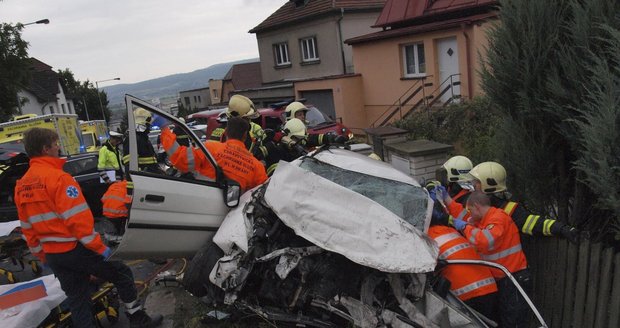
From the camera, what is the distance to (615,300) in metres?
2.93

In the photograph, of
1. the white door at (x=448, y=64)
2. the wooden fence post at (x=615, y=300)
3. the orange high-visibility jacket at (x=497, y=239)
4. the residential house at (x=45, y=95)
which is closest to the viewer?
the wooden fence post at (x=615, y=300)

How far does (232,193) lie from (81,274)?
1478 millimetres

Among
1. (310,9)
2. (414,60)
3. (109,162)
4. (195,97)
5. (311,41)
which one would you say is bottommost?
(109,162)

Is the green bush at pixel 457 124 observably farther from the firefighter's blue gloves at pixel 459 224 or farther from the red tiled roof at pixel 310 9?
the red tiled roof at pixel 310 9

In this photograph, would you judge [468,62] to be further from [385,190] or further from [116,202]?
[116,202]

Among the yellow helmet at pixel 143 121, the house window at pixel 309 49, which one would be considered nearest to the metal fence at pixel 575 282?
the yellow helmet at pixel 143 121

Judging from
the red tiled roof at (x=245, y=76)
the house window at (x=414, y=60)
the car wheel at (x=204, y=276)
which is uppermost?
the red tiled roof at (x=245, y=76)

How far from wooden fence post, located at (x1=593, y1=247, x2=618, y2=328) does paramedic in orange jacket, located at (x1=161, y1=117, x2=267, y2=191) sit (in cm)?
315

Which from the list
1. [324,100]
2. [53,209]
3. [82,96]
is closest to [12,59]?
[324,100]

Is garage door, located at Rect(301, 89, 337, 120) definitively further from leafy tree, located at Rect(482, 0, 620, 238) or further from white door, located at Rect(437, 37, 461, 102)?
leafy tree, located at Rect(482, 0, 620, 238)

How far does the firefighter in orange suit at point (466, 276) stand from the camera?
3289mm

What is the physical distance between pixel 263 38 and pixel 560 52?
87.5 feet

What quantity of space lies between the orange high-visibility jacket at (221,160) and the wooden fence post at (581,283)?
9.86ft

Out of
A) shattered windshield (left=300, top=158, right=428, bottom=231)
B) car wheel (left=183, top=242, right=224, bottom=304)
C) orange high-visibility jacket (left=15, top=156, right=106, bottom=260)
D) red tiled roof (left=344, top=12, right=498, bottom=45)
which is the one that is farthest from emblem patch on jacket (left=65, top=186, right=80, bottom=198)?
red tiled roof (left=344, top=12, right=498, bottom=45)
